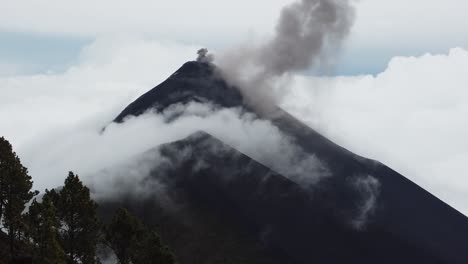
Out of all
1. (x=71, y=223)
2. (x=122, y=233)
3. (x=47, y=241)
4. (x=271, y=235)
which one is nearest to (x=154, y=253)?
(x=122, y=233)

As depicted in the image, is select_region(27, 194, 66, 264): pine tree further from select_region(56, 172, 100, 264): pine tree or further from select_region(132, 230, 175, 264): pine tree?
select_region(132, 230, 175, 264): pine tree

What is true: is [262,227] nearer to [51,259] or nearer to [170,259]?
[170,259]

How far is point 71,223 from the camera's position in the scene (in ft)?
242

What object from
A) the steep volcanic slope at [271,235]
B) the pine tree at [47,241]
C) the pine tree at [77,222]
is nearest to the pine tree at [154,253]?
the pine tree at [77,222]

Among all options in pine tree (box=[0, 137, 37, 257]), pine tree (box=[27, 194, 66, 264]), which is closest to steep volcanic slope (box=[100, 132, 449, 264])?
pine tree (box=[0, 137, 37, 257])

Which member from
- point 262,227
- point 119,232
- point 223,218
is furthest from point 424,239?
point 119,232

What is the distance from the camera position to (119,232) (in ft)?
259

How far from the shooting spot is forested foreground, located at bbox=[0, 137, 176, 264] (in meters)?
70.8

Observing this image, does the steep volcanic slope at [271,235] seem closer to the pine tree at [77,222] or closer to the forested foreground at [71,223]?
the forested foreground at [71,223]

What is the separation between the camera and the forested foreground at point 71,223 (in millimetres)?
70812

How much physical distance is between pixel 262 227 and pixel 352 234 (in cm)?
3041

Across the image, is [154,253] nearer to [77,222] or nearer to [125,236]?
[125,236]

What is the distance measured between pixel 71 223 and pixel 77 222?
32.3 inches

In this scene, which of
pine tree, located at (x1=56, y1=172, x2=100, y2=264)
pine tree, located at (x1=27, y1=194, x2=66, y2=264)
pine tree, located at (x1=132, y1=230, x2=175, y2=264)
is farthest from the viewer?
pine tree, located at (x1=56, y1=172, x2=100, y2=264)
